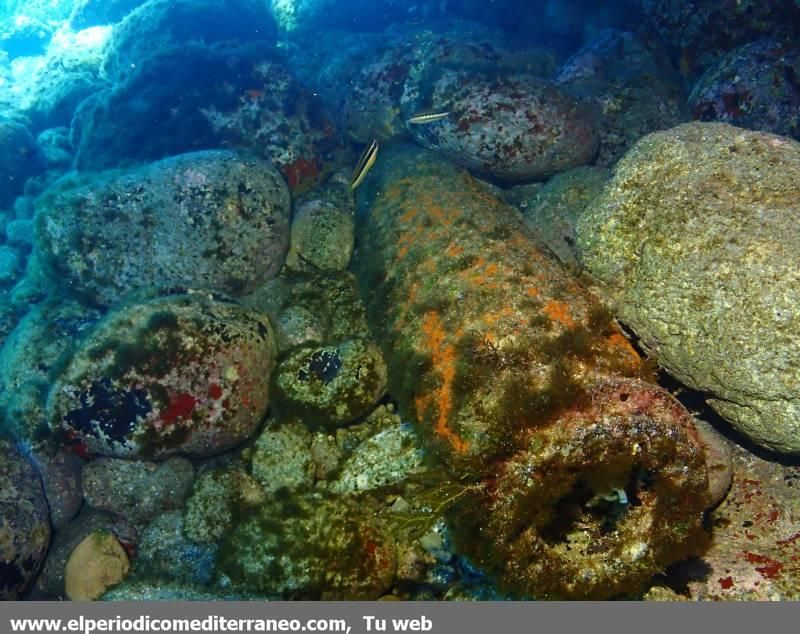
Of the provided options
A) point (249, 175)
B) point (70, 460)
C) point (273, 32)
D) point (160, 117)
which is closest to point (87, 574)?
point (70, 460)

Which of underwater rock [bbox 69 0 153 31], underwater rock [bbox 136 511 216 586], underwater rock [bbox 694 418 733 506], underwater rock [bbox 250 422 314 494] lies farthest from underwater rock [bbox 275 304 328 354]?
underwater rock [bbox 69 0 153 31]

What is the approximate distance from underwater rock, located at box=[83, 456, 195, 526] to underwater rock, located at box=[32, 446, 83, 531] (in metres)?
0.26

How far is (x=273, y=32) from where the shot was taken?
17234mm

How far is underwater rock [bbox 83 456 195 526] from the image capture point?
205 inches

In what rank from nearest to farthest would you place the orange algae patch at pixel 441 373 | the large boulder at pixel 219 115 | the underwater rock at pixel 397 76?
the orange algae patch at pixel 441 373 < the underwater rock at pixel 397 76 < the large boulder at pixel 219 115

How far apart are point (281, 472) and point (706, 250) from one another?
4482 millimetres

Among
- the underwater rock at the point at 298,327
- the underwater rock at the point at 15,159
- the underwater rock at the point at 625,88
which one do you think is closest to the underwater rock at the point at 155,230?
the underwater rock at the point at 298,327

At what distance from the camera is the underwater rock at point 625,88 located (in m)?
7.80

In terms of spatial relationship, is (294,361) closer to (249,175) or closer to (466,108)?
(249,175)

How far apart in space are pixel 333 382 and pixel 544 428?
2.55 metres

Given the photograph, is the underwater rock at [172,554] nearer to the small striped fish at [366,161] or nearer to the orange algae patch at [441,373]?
the orange algae patch at [441,373]

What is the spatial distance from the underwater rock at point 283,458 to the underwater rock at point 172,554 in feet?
2.72

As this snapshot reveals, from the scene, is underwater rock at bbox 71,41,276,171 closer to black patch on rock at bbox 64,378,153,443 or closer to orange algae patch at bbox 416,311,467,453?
black patch on rock at bbox 64,378,153,443

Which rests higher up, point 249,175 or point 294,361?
point 249,175
